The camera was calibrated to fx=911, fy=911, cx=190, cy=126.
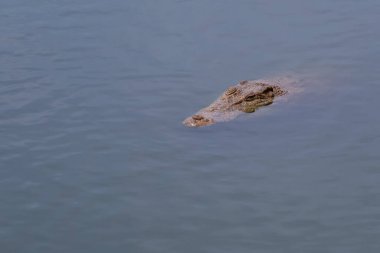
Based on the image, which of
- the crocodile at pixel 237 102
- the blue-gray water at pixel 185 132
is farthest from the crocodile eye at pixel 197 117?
the blue-gray water at pixel 185 132

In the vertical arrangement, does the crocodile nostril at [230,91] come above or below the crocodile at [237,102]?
above

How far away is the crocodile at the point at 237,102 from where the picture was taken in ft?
33.7

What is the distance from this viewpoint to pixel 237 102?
10.7 meters

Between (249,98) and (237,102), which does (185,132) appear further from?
(249,98)

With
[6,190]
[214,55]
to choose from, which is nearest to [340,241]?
[6,190]

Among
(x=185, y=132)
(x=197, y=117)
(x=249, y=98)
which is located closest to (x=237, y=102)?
(x=249, y=98)

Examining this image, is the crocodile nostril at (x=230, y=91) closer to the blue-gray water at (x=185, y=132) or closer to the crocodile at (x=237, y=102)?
the crocodile at (x=237, y=102)

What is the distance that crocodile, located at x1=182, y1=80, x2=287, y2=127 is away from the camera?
10.3 metres

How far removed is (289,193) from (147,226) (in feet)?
4.62

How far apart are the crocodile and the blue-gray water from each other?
17cm

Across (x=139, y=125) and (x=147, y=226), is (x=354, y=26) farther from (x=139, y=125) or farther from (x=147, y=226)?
(x=147, y=226)

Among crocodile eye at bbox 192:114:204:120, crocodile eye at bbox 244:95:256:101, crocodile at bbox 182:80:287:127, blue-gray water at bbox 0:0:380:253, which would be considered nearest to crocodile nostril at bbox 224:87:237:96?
crocodile at bbox 182:80:287:127

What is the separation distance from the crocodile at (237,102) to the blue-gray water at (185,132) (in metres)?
0.17

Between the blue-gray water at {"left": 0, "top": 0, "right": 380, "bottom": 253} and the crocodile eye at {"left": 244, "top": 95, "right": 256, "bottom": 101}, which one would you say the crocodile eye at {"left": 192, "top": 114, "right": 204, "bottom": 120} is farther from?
the crocodile eye at {"left": 244, "top": 95, "right": 256, "bottom": 101}
